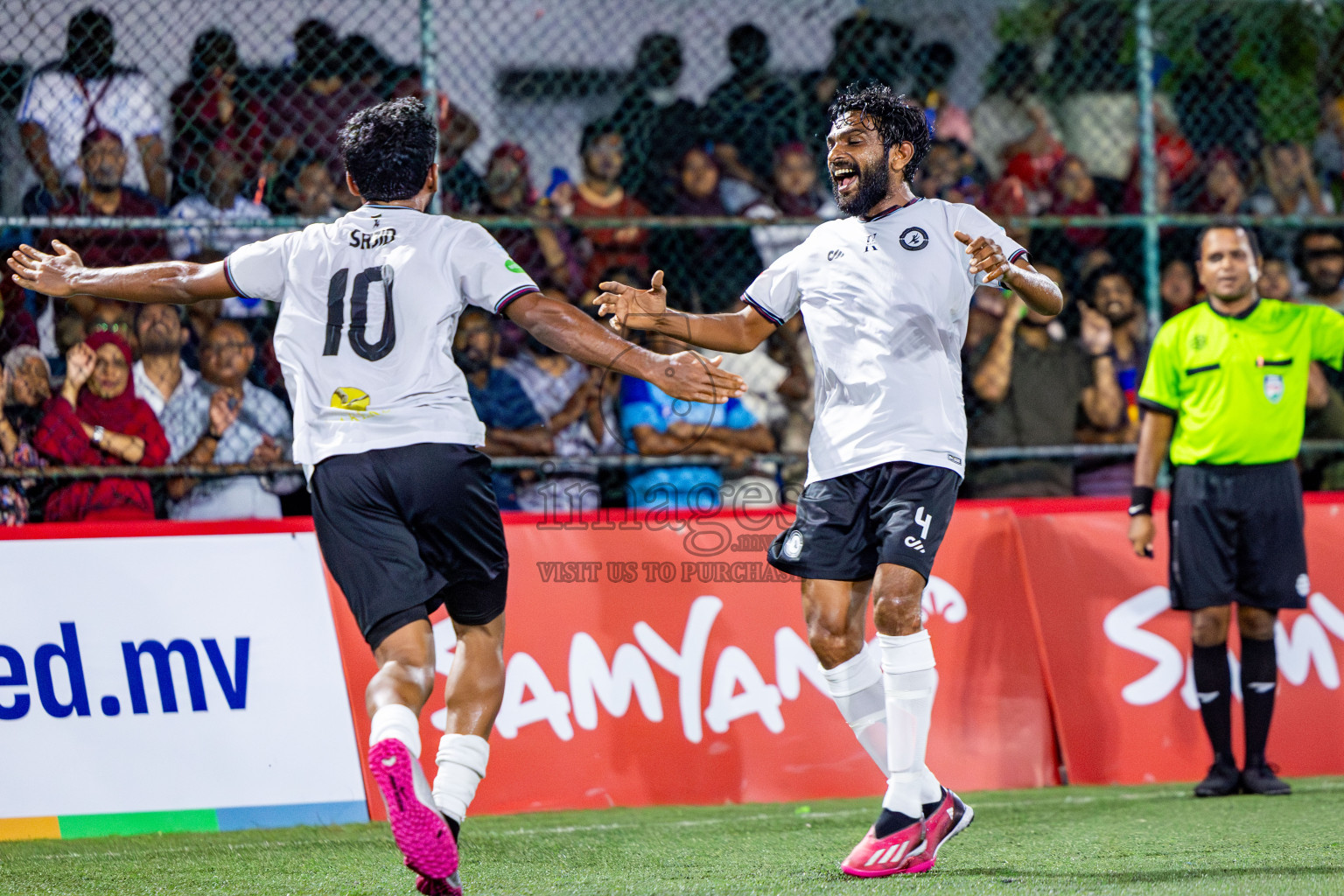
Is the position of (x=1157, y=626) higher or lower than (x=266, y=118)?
lower

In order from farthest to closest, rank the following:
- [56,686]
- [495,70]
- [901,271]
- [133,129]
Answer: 1. [495,70]
2. [133,129]
3. [56,686]
4. [901,271]

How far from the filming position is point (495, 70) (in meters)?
8.57

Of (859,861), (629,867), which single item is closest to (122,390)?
(629,867)

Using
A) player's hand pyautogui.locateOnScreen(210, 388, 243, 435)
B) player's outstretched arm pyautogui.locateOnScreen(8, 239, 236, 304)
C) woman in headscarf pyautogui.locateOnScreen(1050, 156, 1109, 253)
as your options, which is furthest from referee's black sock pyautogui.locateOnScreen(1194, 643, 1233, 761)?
player's hand pyautogui.locateOnScreen(210, 388, 243, 435)

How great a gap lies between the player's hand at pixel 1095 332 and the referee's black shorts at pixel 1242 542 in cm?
173

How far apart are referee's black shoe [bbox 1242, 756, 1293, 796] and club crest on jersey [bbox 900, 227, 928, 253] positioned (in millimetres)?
2813

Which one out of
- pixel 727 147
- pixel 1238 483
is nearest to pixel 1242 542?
pixel 1238 483

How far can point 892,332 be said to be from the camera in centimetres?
428

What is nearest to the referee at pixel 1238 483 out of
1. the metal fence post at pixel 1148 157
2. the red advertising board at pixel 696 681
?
the red advertising board at pixel 696 681

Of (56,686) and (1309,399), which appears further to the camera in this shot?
(1309,399)

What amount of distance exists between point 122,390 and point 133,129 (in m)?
1.38

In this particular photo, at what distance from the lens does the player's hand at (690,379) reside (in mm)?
3705

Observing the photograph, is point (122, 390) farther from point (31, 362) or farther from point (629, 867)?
point (629, 867)

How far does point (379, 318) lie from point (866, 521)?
158cm
